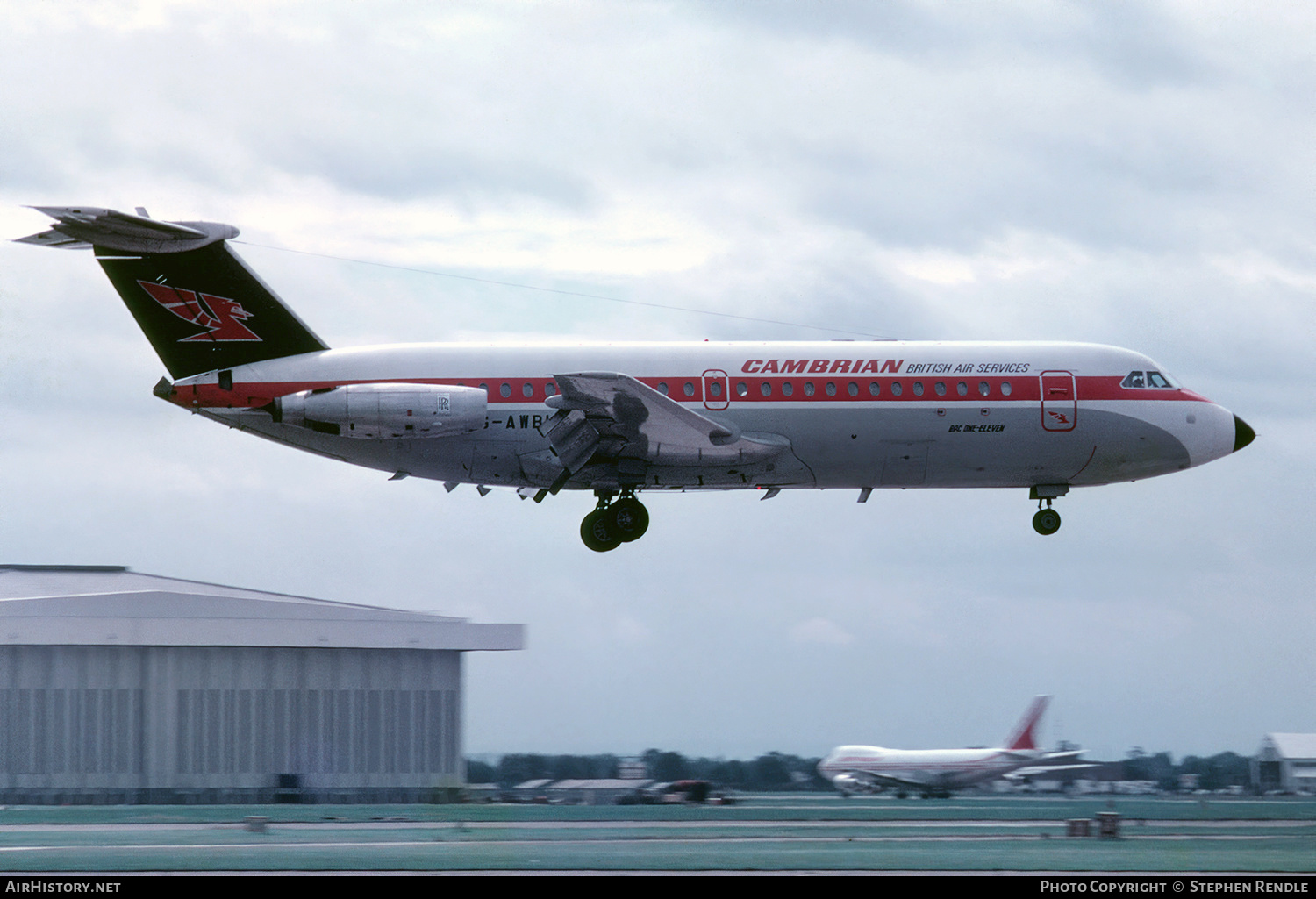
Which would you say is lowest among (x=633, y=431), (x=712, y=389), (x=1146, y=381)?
(x=633, y=431)

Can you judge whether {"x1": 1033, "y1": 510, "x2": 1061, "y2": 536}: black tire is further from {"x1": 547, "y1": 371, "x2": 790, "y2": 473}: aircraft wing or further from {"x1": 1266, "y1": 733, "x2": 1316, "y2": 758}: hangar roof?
{"x1": 1266, "y1": 733, "x2": 1316, "y2": 758}: hangar roof

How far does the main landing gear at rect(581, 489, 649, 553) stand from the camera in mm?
37753

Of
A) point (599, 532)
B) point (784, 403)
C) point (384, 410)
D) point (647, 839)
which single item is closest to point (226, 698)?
point (599, 532)

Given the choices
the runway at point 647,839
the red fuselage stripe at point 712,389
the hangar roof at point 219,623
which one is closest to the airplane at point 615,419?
the red fuselage stripe at point 712,389

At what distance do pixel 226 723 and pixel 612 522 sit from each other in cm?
2195

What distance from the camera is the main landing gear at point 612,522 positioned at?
1486 inches

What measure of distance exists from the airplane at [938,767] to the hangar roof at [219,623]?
13519 millimetres

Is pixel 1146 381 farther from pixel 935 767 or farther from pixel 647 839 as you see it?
pixel 935 767

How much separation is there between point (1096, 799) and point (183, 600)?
107 ft

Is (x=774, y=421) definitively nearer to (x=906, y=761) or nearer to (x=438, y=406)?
(x=438, y=406)

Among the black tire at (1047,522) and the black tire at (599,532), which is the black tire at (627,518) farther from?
the black tire at (1047,522)

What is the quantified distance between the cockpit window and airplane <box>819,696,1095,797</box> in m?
21.9

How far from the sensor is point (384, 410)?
114 feet

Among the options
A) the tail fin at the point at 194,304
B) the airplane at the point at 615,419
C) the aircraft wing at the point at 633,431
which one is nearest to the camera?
the aircraft wing at the point at 633,431
